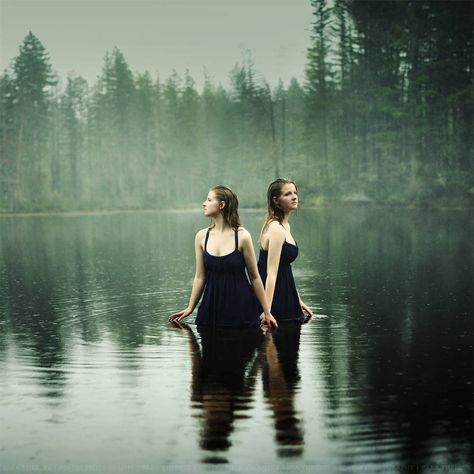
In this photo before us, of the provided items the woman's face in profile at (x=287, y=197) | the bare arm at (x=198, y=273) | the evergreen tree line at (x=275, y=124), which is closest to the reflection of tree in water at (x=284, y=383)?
the bare arm at (x=198, y=273)

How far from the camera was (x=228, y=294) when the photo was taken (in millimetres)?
7594

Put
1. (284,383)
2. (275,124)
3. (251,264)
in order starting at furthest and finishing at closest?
(275,124) < (251,264) < (284,383)

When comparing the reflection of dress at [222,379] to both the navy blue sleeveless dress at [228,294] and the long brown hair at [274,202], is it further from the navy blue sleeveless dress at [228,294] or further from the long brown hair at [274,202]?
the long brown hair at [274,202]

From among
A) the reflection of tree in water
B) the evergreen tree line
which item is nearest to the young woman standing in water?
the reflection of tree in water

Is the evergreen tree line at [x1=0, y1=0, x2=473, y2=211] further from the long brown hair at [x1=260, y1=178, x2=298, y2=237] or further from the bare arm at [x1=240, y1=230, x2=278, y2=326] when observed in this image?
the bare arm at [x1=240, y1=230, x2=278, y2=326]

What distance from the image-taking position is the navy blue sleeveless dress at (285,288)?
774 centimetres

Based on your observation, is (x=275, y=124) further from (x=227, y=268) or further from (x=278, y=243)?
(x=227, y=268)

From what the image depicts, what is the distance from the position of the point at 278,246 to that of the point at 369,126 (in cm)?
5231

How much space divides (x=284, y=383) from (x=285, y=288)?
1.91 m

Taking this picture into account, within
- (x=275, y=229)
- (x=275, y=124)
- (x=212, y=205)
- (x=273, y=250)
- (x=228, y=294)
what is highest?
(x=275, y=124)

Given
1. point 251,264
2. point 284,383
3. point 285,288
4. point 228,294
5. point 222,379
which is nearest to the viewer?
point 284,383

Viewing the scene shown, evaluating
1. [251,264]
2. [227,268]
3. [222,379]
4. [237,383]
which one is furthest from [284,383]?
[227,268]

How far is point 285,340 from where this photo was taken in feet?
25.0

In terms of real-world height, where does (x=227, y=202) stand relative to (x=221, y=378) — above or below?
above
